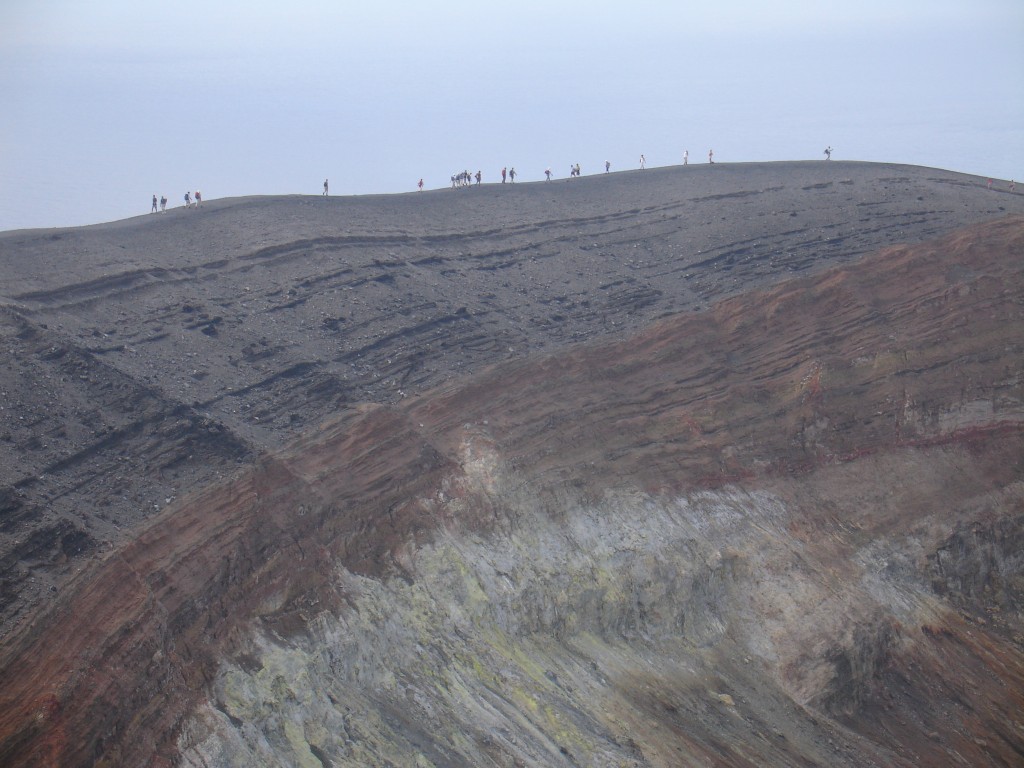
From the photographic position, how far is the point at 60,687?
1942 cm

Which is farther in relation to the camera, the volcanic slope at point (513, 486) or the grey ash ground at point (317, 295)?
the grey ash ground at point (317, 295)

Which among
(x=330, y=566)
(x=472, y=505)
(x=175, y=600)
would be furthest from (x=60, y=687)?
(x=472, y=505)

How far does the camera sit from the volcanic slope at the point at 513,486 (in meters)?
21.8

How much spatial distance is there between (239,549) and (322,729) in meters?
4.63

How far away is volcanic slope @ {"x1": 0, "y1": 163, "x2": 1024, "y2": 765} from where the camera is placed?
21844 mm

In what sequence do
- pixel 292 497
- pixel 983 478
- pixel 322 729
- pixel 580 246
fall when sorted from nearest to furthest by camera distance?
pixel 322 729 → pixel 292 497 → pixel 983 478 → pixel 580 246

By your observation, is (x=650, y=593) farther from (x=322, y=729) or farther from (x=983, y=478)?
(x=983, y=478)

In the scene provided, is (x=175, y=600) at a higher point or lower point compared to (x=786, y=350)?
lower

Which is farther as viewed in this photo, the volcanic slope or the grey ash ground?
the grey ash ground

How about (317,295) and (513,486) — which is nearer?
(513,486)

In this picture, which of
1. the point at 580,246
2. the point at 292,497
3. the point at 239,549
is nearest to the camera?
→ the point at 239,549

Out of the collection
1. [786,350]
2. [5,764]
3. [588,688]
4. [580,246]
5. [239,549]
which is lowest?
[588,688]

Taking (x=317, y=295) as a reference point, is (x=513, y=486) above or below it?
below

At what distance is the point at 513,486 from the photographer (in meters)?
28.3
